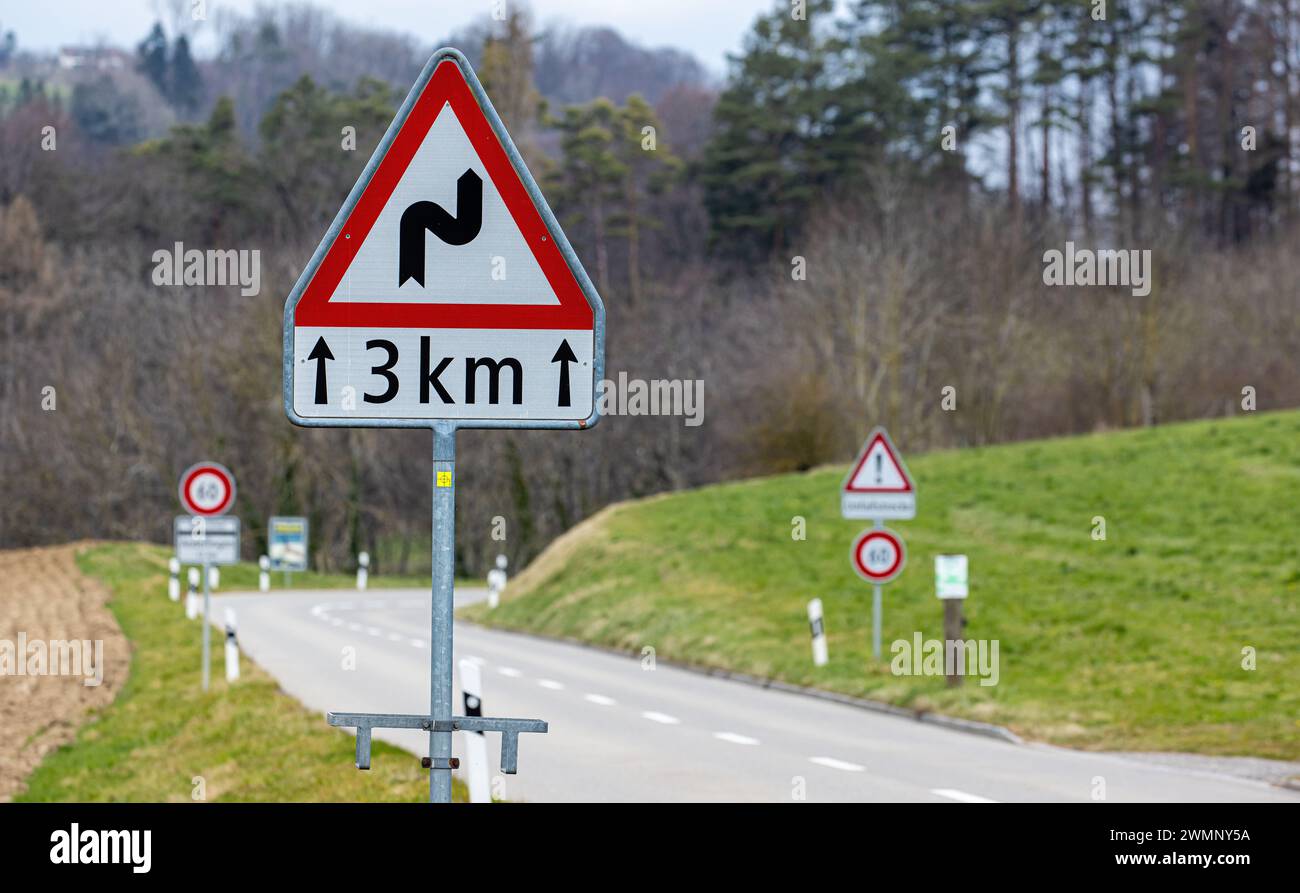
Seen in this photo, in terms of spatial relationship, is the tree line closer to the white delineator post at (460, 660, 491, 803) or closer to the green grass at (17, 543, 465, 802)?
the green grass at (17, 543, 465, 802)

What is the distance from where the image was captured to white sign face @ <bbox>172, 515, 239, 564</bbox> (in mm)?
21219

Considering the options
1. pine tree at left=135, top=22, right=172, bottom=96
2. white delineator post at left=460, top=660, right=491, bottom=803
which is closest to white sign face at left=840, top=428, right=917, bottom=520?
white delineator post at left=460, top=660, right=491, bottom=803

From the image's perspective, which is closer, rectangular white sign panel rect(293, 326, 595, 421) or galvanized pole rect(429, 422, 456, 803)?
galvanized pole rect(429, 422, 456, 803)

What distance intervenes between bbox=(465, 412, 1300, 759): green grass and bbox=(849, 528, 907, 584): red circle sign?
133 cm

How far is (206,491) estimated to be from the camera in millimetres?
21188

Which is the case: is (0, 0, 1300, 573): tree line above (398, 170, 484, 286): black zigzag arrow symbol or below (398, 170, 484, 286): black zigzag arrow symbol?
above

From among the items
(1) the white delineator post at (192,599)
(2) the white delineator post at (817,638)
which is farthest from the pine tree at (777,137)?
(2) the white delineator post at (817,638)

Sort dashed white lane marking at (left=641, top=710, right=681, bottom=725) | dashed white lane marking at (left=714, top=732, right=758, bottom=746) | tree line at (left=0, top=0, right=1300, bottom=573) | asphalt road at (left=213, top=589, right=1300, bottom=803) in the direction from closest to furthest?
asphalt road at (left=213, top=589, right=1300, bottom=803) < dashed white lane marking at (left=714, top=732, right=758, bottom=746) < dashed white lane marking at (left=641, top=710, right=681, bottom=725) < tree line at (left=0, top=0, right=1300, bottom=573)

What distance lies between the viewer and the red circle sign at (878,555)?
20516mm

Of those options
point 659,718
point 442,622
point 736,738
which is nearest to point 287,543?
point 659,718

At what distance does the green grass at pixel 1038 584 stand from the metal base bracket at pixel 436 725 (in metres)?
12.5

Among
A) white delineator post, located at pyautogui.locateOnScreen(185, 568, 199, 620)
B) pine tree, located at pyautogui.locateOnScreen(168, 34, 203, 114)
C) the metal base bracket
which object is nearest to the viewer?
the metal base bracket

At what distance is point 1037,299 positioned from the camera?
2133 inches

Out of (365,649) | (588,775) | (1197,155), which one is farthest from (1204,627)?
(1197,155)
